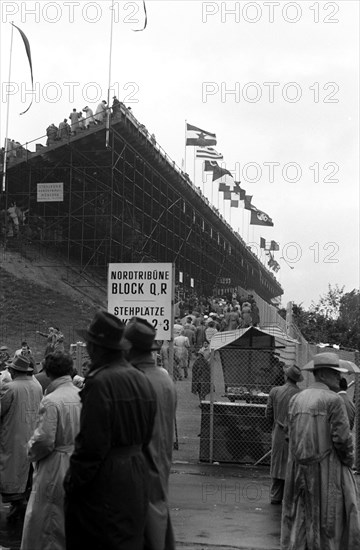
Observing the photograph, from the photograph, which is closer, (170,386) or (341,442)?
(170,386)

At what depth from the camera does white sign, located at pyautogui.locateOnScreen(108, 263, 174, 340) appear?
11844mm

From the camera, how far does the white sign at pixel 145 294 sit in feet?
38.9

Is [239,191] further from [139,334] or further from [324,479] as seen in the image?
[139,334]

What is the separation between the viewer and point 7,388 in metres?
9.24

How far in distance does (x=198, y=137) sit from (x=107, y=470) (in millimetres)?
37507

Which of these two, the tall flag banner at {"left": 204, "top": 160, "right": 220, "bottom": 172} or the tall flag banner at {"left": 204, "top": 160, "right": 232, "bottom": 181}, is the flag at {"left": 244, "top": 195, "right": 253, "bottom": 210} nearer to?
the tall flag banner at {"left": 204, "top": 160, "right": 232, "bottom": 181}

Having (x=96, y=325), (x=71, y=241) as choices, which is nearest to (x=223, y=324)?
(x=71, y=241)

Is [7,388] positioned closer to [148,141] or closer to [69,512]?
[69,512]

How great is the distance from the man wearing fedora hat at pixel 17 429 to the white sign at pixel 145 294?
8.99 ft

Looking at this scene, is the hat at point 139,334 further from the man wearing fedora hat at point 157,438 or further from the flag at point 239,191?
the flag at point 239,191

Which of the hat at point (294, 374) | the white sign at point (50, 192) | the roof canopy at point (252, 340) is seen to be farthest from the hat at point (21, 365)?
the white sign at point (50, 192)

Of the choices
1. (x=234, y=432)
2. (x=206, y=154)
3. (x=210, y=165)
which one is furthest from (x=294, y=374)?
(x=210, y=165)

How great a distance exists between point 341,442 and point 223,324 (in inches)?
829

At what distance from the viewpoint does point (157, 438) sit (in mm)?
5633
